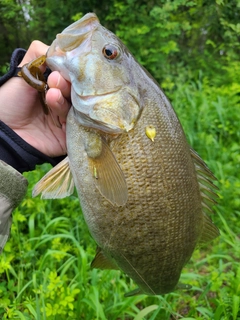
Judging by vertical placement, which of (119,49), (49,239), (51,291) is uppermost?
(119,49)

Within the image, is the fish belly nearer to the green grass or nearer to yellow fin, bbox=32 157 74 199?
yellow fin, bbox=32 157 74 199

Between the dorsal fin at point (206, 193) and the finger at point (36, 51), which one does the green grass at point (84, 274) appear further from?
the finger at point (36, 51)

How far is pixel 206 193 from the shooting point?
1805 millimetres

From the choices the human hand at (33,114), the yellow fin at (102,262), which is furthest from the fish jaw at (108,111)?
the yellow fin at (102,262)

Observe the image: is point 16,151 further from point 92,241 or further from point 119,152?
point 92,241

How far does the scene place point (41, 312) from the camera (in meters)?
2.07

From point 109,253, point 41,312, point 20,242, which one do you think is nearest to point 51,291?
point 41,312

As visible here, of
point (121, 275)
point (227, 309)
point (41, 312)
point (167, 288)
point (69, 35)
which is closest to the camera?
point (69, 35)

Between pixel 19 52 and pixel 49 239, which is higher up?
pixel 19 52

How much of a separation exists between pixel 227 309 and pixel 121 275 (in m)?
0.83

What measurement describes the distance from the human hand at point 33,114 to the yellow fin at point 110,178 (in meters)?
0.32

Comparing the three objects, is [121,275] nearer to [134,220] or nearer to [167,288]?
[167,288]

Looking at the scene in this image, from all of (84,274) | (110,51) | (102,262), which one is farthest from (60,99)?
(84,274)

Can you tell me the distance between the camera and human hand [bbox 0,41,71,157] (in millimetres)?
1759
